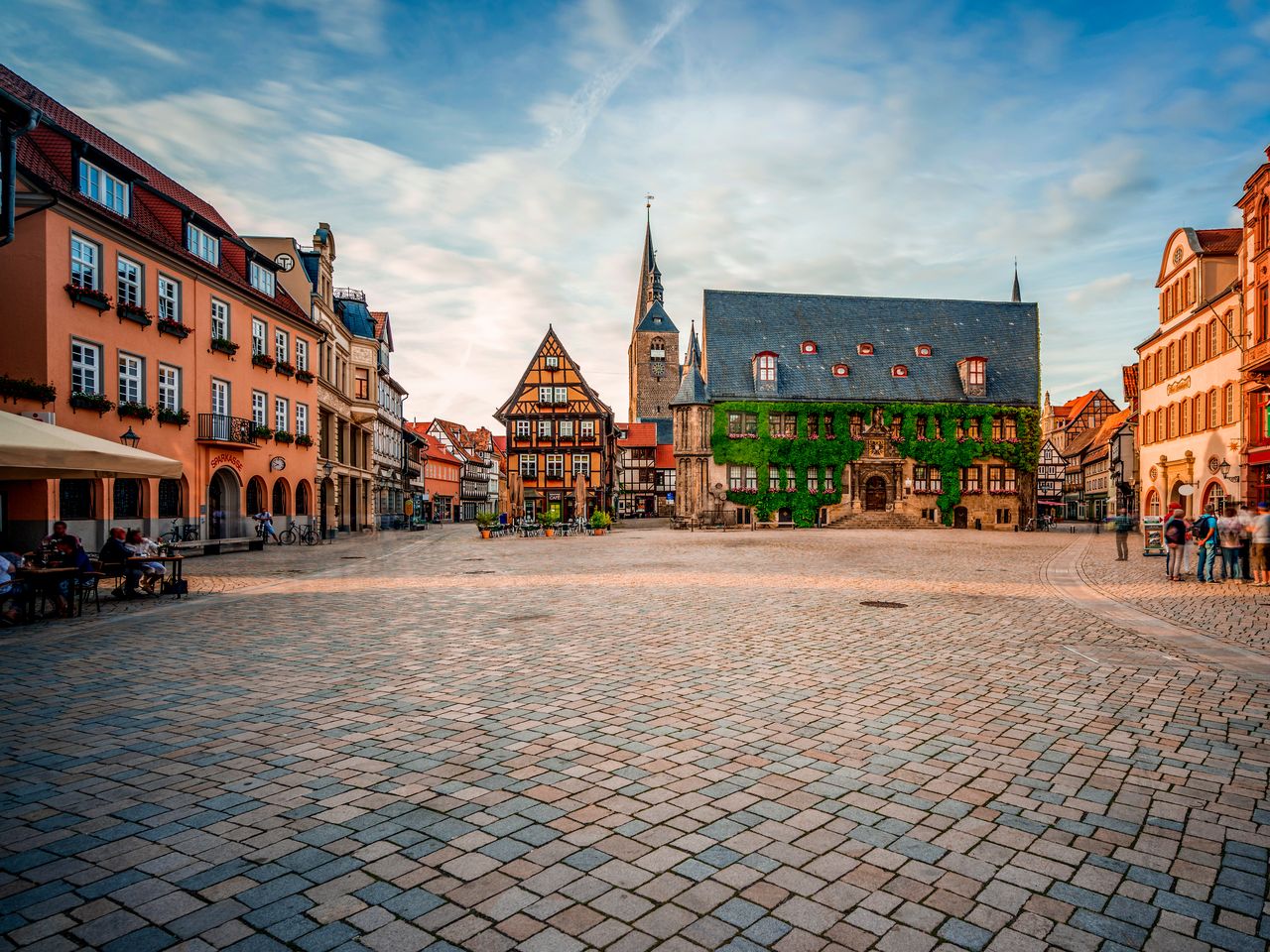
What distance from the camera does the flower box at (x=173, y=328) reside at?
953 inches

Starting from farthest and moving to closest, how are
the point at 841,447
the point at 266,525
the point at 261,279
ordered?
the point at 841,447
the point at 261,279
the point at 266,525

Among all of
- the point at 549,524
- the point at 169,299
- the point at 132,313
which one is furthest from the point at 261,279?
the point at 549,524

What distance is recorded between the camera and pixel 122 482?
22812mm

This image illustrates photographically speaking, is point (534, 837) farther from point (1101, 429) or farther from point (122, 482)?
point (1101, 429)

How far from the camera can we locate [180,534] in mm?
24656

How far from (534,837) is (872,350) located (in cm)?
5946

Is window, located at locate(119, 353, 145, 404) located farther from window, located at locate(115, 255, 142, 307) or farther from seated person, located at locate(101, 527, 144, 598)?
seated person, located at locate(101, 527, 144, 598)

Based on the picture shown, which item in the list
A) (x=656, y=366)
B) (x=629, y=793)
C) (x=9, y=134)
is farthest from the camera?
(x=656, y=366)

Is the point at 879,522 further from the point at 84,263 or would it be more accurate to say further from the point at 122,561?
the point at 122,561

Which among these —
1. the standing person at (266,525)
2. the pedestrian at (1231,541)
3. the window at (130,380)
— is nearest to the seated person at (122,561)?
the window at (130,380)

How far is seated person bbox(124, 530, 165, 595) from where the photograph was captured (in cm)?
1435

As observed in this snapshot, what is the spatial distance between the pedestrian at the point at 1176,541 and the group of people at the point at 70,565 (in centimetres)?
2028

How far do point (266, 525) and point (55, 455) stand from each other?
20827 mm

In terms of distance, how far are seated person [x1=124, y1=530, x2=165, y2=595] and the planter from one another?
796cm
